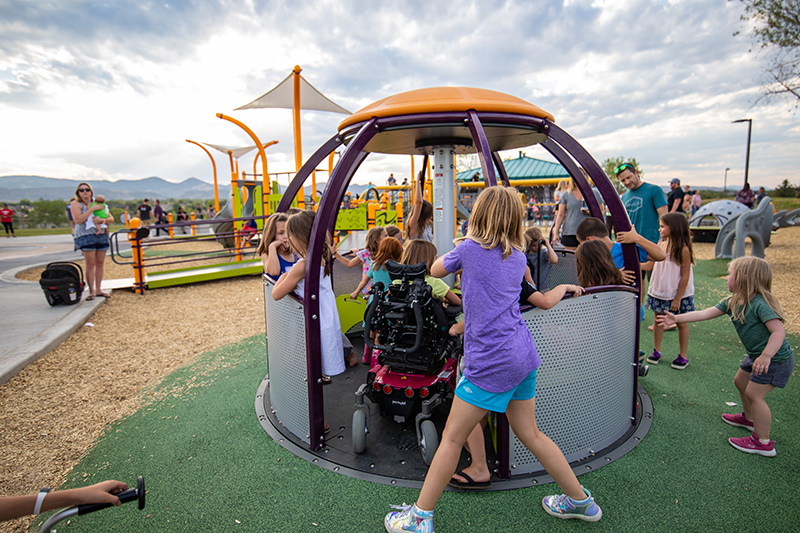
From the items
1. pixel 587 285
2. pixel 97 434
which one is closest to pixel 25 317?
pixel 97 434

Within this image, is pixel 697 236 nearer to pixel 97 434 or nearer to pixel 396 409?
pixel 396 409

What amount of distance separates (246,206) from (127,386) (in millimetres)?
13337

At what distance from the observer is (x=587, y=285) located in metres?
2.98

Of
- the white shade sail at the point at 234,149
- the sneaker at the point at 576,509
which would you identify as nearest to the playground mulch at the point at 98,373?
the sneaker at the point at 576,509

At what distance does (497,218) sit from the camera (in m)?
1.91

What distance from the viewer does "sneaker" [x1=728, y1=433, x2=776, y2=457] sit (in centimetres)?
269

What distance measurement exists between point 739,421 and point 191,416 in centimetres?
436

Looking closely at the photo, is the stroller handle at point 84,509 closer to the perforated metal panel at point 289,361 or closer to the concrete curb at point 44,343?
the perforated metal panel at point 289,361

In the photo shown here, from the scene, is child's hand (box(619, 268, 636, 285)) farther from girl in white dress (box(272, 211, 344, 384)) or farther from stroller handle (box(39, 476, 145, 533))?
stroller handle (box(39, 476, 145, 533))

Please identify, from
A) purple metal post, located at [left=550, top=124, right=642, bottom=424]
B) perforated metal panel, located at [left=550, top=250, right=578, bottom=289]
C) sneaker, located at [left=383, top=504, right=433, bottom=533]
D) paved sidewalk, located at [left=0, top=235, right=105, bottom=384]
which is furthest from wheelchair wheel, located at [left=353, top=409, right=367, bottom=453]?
paved sidewalk, located at [left=0, top=235, right=105, bottom=384]

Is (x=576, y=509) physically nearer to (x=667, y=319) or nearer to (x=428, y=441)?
(x=428, y=441)

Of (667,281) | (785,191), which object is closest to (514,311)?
(667,281)

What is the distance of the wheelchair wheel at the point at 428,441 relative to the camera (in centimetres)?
265

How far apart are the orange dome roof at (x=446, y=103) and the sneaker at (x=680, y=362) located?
9.20ft
